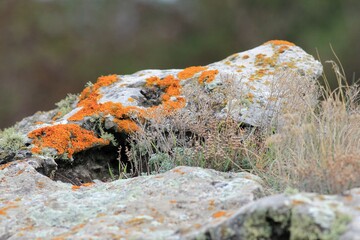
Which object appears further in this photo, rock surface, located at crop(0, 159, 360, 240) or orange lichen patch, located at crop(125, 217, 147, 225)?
orange lichen patch, located at crop(125, 217, 147, 225)

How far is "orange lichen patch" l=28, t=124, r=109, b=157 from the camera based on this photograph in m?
4.73

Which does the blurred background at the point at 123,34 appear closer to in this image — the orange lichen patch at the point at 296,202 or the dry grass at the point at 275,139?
the dry grass at the point at 275,139

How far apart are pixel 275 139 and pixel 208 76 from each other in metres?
2.01

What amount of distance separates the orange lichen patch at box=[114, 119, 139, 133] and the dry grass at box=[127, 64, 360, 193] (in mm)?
72

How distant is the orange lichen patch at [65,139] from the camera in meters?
4.73

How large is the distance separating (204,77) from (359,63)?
1097cm

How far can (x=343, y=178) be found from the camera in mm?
3080

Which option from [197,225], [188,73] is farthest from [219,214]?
[188,73]

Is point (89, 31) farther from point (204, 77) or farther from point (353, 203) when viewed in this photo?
point (353, 203)

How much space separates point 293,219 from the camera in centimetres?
270

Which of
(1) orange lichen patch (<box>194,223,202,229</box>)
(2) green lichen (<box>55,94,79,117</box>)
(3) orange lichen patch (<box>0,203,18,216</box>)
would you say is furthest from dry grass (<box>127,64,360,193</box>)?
(2) green lichen (<box>55,94,79,117</box>)

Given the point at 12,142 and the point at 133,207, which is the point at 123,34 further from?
the point at 133,207

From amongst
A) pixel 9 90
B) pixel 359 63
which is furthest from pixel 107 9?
pixel 359 63

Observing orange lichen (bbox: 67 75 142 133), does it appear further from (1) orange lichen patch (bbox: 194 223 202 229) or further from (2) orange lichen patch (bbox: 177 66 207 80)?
(1) orange lichen patch (bbox: 194 223 202 229)
